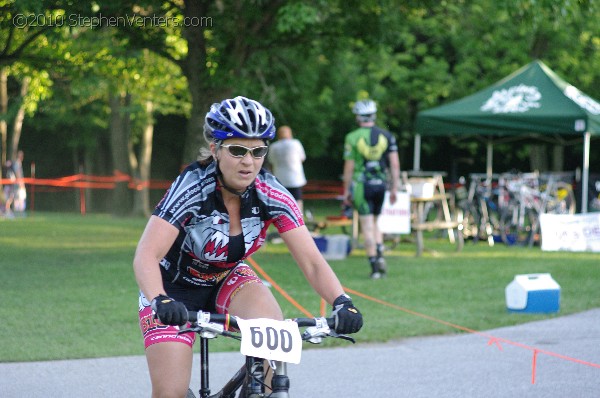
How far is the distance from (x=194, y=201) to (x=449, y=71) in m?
33.1

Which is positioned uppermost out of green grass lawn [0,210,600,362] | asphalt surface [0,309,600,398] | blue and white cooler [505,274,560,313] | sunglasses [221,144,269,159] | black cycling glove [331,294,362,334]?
sunglasses [221,144,269,159]

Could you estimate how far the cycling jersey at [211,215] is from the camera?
443cm

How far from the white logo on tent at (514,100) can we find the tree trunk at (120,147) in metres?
16.2

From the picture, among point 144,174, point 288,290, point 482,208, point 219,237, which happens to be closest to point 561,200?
point 482,208

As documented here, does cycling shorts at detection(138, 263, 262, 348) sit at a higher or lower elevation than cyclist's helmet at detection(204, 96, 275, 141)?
lower

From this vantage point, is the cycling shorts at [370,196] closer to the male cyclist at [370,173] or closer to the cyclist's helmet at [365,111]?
the male cyclist at [370,173]

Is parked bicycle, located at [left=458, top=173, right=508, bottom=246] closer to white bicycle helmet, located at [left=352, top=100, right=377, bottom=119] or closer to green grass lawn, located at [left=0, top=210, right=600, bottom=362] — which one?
green grass lawn, located at [left=0, top=210, right=600, bottom=362]

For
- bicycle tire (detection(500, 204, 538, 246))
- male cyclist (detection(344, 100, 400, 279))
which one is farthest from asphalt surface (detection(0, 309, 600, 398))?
bicycle tire (detection(500, 204, 538, 246))

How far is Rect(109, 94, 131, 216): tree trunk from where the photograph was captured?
33.5 meters

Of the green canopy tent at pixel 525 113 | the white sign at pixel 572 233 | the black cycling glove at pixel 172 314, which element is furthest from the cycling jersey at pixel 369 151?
the black cycling glove at pixel 172 314

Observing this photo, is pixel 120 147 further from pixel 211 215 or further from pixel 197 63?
pixel 211 215

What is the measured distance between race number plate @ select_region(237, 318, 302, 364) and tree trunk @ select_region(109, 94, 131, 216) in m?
29.7

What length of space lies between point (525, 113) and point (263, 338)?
15772mm

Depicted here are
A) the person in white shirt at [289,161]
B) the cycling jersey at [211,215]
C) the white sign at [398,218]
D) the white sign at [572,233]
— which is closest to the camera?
the cycling jersey at [211,215]
